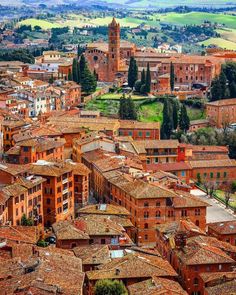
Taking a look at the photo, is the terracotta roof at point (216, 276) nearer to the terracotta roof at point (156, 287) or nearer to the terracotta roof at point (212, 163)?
the terracotta roof at point (156, 287)

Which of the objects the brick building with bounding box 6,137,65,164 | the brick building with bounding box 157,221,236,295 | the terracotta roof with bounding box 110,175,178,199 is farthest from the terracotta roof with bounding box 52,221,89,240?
the brick building with bounding box 6,137,65,164

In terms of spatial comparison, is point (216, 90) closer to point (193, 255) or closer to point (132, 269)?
point (193, 255)

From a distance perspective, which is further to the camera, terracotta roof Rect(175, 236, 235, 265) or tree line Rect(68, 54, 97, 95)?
A: tree line Rect(68, 54, 97, 95)

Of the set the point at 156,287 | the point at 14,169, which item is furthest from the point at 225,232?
the point at 14,169

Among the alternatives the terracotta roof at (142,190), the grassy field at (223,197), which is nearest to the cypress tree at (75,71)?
the grassy field at (223,197)

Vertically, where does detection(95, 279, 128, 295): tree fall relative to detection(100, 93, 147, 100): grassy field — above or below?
above

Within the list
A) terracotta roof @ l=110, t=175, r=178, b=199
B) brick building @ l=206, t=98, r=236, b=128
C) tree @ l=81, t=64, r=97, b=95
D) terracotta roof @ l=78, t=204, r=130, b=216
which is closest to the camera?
terracotta roof @ l=78, t=204, r=130, b=216

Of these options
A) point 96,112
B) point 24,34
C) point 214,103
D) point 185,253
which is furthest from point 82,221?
point 24,34

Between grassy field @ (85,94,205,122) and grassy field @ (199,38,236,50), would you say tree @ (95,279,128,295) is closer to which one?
grassy field @ (85,94,205,122)
